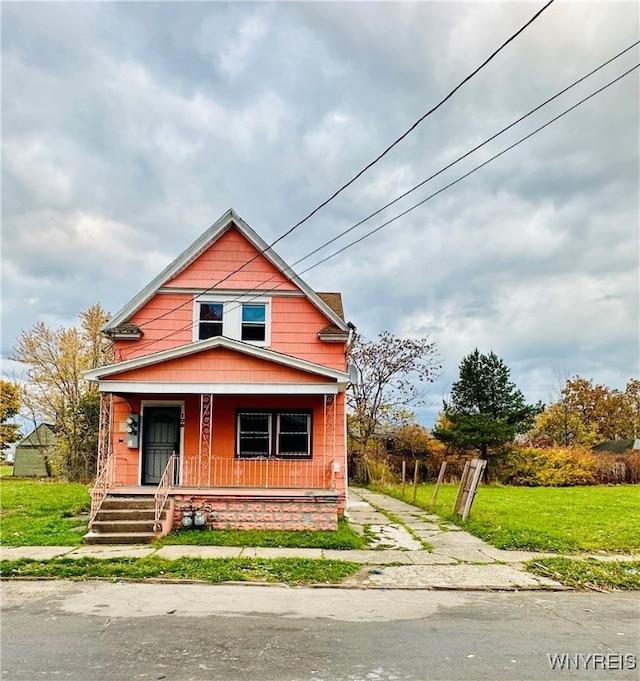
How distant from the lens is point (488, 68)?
6883 millimetres

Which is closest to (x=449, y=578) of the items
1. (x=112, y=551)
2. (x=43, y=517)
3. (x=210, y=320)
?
(x=112, y=551)

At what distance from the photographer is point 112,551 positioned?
9.68 meters

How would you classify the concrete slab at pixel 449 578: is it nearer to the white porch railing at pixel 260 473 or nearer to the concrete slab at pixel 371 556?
the concrete slab at pixel 371 556

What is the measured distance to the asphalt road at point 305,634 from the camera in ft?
15.3

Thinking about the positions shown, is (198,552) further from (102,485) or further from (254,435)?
(254,435)

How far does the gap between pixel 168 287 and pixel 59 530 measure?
650cm

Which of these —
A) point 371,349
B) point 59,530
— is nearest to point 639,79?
point 59,530

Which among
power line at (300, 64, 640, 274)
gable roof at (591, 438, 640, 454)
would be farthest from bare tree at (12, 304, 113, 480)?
gable roof at (591, 438, 640, 454)

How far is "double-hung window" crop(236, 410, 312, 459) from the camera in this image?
45.5 feet

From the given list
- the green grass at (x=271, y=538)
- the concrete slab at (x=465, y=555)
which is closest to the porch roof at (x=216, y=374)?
the green grass at (x=271, y=538)

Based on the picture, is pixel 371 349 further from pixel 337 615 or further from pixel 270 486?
pixel 337 615

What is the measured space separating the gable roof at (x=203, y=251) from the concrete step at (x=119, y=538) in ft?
18.9

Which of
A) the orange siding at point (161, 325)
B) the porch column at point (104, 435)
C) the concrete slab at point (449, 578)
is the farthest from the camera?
the orange siding at point (161, 325)

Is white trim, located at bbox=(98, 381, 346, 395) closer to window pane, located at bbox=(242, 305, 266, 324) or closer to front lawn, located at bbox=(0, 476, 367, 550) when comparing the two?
window pane, located at bbox=(242, 305, 266, 324)
